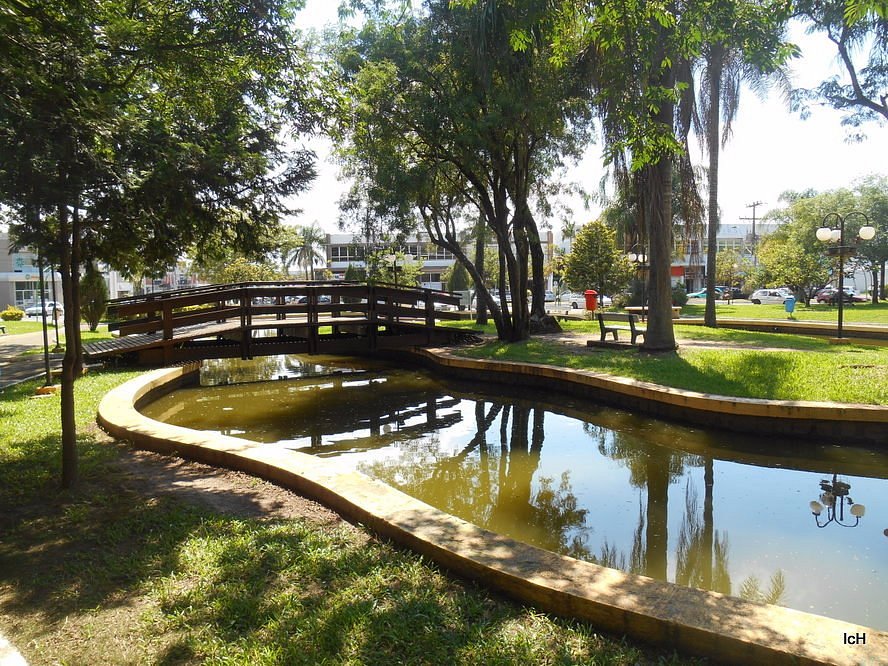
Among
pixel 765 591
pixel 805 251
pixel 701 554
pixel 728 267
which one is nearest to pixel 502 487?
pixel 701 554

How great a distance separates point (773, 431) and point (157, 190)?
7.44m

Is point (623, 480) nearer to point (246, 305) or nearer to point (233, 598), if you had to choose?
point (233, 598)

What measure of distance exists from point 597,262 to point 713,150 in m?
11.9

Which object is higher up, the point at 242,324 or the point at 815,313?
the point at 242,324

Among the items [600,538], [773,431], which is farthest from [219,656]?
[773,431]

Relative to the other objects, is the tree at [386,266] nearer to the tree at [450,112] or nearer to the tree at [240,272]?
the tree at [450,112]

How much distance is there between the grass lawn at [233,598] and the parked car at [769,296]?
4205cm

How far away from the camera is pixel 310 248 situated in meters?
65.6

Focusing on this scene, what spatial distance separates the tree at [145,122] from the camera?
4.41m

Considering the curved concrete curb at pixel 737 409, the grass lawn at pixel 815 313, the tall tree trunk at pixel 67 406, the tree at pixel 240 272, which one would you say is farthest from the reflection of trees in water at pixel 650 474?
the tree at pixel 240 272

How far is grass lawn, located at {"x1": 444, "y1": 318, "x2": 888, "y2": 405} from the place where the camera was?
804cm

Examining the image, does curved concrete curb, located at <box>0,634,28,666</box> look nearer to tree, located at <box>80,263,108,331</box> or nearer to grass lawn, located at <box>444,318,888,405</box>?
grass lawn, located at <box>444,318,888,405</box>

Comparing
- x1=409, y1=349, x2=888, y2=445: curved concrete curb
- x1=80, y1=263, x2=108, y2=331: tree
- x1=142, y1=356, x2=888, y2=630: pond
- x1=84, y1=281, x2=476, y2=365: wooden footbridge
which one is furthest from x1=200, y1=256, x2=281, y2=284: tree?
x1=409, y1=349, x2=888, y2=445: curved concrete curb

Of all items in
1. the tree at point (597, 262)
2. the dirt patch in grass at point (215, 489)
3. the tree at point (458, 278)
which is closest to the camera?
the dirt patch in grass at point (215, 489)
